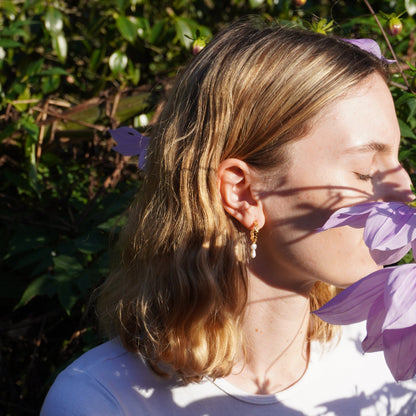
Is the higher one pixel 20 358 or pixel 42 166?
pixel 42 166

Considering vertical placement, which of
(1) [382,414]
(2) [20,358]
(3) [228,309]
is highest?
(3) [228,309]

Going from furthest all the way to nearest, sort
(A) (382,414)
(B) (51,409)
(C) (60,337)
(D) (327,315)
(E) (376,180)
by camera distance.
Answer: (C) (60,337) < (A) (382,414) < (B) (51,409) < (E) (376,180) < (D) (327,315)

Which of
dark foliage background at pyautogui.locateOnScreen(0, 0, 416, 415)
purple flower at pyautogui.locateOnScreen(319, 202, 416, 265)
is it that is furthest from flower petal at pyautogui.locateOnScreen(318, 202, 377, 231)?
dark foliage background at pyautogui.locateOnScreen(0, 0, 416, 415)

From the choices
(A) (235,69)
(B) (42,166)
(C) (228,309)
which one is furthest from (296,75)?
(B) (42,166)

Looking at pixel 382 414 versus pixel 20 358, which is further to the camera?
pixel 20 358

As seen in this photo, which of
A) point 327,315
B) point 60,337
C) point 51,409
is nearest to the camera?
point 327,315

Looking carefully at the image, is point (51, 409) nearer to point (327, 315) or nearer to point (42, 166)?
point (327, 315)

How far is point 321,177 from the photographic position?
907 mm

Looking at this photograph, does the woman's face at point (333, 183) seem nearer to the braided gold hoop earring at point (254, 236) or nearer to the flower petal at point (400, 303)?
the braided gold hoop earring at point (254, 236)

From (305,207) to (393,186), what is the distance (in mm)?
166

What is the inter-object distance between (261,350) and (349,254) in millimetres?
293

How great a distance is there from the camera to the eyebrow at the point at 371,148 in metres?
0.88

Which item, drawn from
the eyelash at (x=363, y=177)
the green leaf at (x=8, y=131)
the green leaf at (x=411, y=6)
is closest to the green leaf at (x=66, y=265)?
the green leaf at (x=8, y=131)

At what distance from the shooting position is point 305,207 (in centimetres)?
91
